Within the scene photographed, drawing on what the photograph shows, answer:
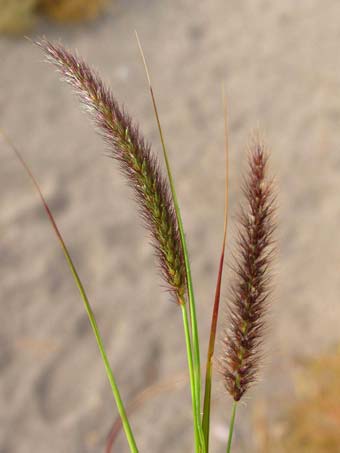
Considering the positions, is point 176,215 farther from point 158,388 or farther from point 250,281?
point 158,388

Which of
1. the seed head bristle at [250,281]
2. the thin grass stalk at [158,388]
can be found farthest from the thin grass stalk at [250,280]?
the thin grass stalk at [158,388]

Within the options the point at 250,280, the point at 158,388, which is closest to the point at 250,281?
the point at 250,280

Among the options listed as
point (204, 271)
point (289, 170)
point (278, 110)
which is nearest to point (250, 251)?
point (204, 271)

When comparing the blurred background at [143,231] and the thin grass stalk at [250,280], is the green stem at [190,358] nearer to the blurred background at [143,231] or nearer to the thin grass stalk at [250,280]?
the thin grass stalk at [250,280]

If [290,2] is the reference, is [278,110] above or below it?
below

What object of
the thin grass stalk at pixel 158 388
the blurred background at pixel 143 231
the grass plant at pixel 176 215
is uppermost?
the blurred background at pixel 143 231

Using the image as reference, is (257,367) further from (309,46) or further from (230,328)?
(309,46)

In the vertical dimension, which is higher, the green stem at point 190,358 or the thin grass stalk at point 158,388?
the thin grass stalk at point 158,388
